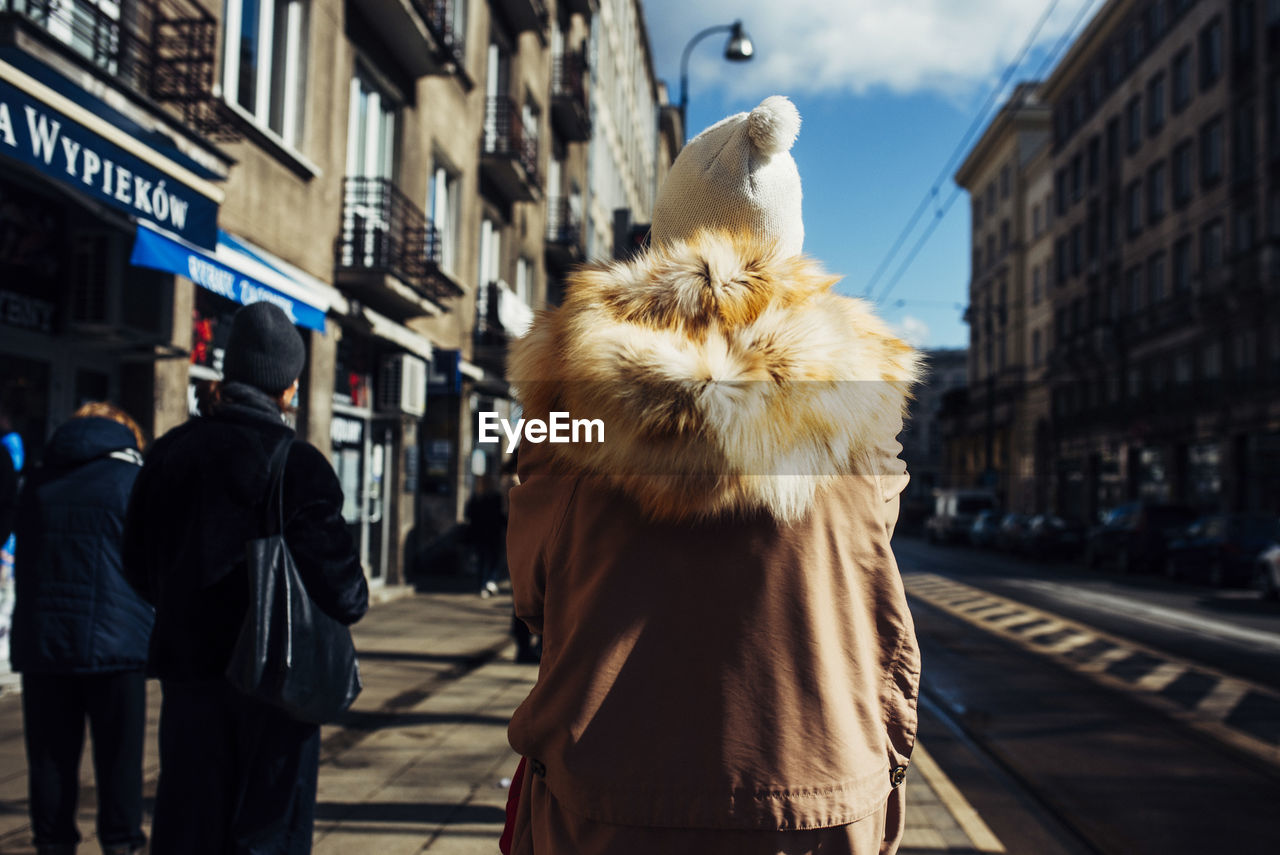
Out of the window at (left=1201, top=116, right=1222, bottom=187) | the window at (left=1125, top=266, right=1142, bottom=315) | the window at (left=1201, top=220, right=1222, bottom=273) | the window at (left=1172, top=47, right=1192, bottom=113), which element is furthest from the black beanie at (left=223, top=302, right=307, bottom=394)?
the window at (left=1125, top=266, right=1142, bottom=315)

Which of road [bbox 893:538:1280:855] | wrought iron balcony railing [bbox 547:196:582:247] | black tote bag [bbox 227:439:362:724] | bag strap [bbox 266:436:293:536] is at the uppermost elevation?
→ wrought iron balcony railing [bbox 547:196:582:247]

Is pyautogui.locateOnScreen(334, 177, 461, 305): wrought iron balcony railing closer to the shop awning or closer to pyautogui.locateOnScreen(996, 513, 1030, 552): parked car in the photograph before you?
the shop awning

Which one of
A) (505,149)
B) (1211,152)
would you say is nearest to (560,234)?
(505,149)

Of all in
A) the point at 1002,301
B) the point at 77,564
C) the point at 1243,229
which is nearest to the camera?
the point at 77,564

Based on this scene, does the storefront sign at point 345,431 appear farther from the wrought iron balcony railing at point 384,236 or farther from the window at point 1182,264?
the window at point 1182,264

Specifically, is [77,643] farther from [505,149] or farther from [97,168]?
[505,149]

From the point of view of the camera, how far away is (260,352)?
3.13 m

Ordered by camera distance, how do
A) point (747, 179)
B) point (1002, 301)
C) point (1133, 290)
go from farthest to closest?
point (1002, 301) < point (1133, 290) < point (747, 179)

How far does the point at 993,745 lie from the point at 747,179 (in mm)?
5304

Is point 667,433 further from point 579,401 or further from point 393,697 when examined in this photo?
point 393,697

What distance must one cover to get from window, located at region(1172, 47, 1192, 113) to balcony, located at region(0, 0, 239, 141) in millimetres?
35644

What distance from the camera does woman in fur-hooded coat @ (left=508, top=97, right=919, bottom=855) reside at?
1.54m

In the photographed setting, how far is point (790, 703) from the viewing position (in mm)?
1567

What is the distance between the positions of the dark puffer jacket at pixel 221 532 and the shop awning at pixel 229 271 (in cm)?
309
